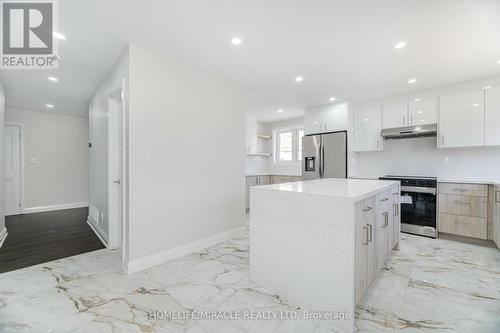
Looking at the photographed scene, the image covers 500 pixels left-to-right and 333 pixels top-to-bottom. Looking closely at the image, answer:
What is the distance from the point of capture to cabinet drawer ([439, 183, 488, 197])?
3.15 metres

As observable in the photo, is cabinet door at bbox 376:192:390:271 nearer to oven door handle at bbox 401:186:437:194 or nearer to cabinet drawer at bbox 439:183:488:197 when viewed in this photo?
oven door handle at bbox 401:186:437:194

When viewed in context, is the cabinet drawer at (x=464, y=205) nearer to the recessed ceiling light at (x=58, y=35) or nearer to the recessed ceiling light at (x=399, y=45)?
the recessed ceiling light at (x=399, y=45)

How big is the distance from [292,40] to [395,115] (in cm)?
287

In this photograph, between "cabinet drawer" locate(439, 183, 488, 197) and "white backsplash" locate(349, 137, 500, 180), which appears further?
"white backsplash" locate(349, 137, 500, 180)

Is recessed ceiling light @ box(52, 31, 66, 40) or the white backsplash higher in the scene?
recessed ceiling light @ box(52, 31, 66, 40)

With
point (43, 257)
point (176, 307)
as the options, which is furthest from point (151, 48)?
point (43, 257)

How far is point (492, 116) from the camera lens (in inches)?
127

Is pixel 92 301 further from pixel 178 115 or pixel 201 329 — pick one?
pixel 178 115

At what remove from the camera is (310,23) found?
2.03 metres

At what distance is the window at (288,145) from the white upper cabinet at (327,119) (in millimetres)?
925

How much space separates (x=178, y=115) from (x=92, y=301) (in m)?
2.07

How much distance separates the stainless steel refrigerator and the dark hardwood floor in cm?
409

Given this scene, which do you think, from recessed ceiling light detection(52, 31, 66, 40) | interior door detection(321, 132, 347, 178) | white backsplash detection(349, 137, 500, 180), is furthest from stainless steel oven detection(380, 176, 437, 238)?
recessed ceiling light detection(52, 31, 66, 40)

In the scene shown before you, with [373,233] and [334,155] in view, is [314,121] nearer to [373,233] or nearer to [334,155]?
[334,155]
